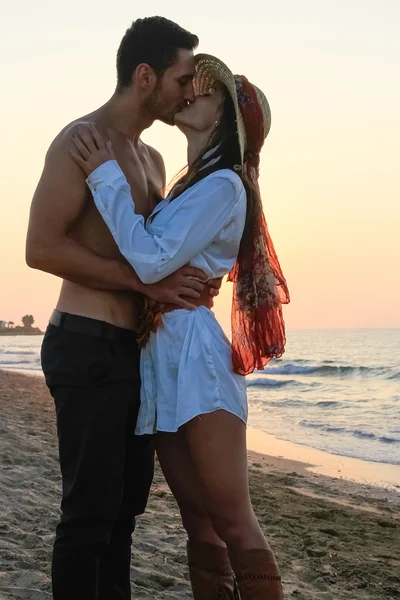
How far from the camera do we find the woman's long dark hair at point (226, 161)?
234 centimetres

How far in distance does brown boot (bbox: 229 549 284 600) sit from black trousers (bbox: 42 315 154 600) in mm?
461

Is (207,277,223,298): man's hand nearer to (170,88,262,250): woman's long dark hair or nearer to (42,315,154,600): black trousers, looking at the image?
(170,88,262,250): woman's long dark hair

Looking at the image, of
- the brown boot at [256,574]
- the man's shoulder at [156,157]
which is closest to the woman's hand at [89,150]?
the man's shoulder at [156,157]

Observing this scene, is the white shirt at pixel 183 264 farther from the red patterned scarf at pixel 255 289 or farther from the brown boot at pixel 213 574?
the brown boot at pixel 213 574

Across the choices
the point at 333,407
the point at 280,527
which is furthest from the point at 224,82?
the point at 333,407

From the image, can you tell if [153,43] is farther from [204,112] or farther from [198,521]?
[198,521]

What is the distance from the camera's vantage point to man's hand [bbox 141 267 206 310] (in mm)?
2340

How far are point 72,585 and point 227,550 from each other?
52 centimetres

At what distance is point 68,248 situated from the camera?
236 cm

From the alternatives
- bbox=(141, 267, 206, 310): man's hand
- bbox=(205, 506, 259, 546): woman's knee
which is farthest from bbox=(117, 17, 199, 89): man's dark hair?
bbox=(205, 506, 259, 546): woman's knee

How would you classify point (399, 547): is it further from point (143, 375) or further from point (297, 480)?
point (143, 375)

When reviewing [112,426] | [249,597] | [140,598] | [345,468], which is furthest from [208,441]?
[345,468]

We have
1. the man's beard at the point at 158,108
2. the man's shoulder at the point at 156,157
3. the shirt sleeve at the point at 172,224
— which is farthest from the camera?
the man's shoulder at the point at 156,157

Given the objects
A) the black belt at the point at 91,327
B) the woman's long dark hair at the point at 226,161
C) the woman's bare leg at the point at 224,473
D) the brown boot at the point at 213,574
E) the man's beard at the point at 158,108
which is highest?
the man's beard at the point at 158,108
